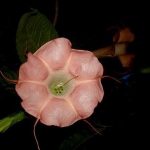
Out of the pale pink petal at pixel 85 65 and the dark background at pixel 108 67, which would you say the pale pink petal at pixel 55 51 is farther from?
the dark background at pixel 108 67

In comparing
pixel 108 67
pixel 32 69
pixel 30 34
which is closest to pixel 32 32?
pixel 30 34

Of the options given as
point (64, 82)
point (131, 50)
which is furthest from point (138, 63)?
point (64, 82)

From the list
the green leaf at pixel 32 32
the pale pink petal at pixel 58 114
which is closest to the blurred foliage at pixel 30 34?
the green leaf at pixel 32 32

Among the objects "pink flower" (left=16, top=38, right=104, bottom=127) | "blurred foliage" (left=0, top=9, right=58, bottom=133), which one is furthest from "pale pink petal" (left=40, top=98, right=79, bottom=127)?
"blurred foliage" (left=0, top=9, right=58, bottom=133)

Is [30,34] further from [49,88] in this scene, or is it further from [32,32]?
[49,88]

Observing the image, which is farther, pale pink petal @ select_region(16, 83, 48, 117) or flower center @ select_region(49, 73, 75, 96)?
flower center @ select_region(49, 73, 75, 96)

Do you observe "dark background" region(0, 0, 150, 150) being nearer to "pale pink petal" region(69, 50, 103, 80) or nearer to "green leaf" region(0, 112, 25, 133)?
"green leaf" region(0, 112, 25, 133)

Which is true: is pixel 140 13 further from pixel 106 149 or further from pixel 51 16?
pixel 106 149
